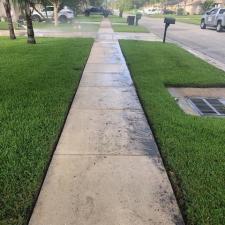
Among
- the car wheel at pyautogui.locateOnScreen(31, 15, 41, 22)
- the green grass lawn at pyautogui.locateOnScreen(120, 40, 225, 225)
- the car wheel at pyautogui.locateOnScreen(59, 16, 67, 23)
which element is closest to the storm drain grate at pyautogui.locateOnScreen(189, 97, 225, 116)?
the green grass lawn at pyautogui.locateOnScreen(120, 40, 225, 225)

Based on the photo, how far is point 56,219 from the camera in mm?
2857

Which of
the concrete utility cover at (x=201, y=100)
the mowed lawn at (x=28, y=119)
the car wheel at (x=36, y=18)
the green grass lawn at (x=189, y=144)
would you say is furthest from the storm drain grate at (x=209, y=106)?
the car wheel at (x=36, y=18)

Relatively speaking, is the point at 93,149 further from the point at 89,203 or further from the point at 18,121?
the point at 18,121

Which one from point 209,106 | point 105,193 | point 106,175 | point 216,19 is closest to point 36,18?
point 216,19

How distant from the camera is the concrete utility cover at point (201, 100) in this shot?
610 cm

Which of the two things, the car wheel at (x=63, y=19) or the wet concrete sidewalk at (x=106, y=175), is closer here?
the wet concrete sidewalk at (x=106, y=175)

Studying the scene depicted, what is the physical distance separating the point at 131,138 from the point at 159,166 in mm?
826

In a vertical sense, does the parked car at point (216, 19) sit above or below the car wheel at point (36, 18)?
above

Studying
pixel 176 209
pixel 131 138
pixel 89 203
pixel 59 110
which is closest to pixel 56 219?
pixel 89 203

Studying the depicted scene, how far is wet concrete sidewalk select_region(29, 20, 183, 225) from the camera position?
9.59 ft

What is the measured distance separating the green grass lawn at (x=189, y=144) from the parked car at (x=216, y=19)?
65.4ft

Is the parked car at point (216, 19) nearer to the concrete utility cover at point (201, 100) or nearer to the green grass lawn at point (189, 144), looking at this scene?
the green grass lawn at point (189, 144)

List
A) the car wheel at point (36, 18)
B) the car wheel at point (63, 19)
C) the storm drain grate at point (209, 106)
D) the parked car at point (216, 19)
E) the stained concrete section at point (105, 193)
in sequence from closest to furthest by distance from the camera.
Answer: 1. the stained concrete section at point (105, 193)
2. the storm drain grate at point (209, 106)
3. the parked car at point (216, 19)
4. the car wheel at point (36, 18)
5. the car wheel at point (63, 19)

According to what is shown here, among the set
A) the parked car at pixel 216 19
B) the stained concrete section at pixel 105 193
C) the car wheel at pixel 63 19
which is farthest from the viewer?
the car wheel at pixel 63 19
